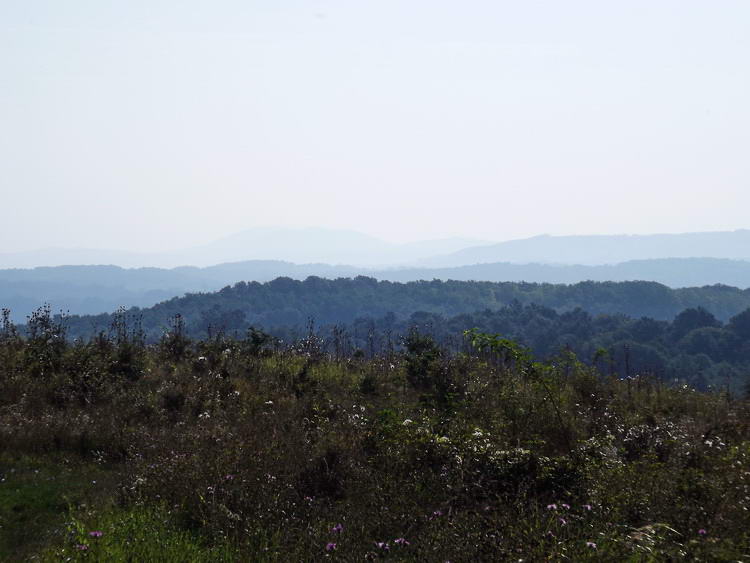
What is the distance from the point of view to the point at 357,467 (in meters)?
6.46

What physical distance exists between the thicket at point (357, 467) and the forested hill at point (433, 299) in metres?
151

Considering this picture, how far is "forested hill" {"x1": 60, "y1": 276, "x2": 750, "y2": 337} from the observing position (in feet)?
549

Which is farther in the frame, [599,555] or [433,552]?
[433,552]

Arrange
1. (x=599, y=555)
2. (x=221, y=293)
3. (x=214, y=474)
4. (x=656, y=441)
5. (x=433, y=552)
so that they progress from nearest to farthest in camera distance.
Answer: (x=599, y=555) < (x=433, y=552) < (x=214, y=474) < (x=656, y=441) < (x=221, y=293)

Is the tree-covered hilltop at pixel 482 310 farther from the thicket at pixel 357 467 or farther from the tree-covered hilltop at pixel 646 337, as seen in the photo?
the thicket at pixel 357 467

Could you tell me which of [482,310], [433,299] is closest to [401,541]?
[482,310]

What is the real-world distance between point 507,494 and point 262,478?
101 inches

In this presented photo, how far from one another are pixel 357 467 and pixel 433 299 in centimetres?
17421

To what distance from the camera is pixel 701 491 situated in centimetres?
564

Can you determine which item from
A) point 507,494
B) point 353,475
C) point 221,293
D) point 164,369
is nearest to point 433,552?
point 507,494

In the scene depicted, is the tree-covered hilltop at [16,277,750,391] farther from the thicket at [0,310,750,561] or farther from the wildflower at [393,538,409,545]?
the wildflower at [393,538,409,545]

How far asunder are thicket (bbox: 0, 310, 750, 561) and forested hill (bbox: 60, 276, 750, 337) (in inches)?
5936

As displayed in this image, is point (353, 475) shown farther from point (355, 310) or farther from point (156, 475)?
point (355, 310)

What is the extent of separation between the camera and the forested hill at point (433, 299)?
167 meters
